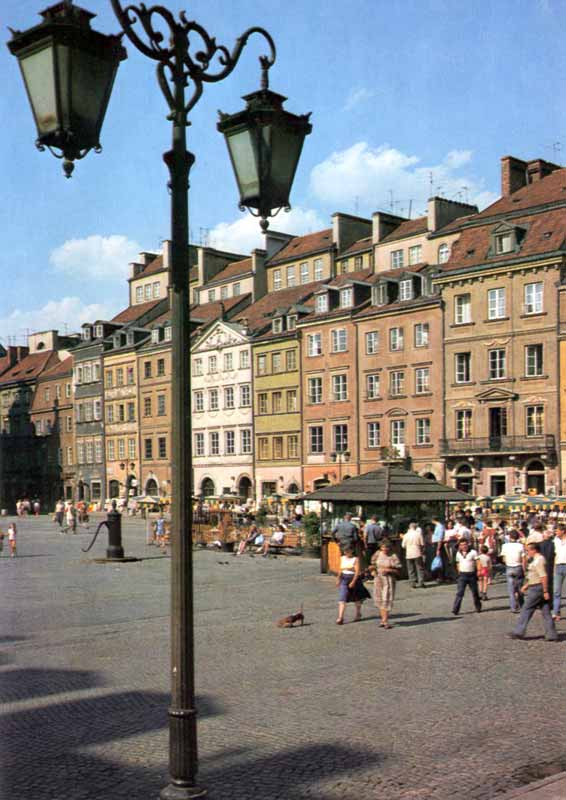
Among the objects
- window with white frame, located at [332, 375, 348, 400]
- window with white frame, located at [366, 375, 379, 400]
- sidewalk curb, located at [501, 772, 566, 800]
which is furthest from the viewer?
window with white frame, located at [332, 375, 348, 400]

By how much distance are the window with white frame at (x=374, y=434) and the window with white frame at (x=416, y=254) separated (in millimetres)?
9914

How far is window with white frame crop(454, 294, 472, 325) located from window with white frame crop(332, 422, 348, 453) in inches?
402

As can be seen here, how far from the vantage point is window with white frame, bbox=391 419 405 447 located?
5709cm

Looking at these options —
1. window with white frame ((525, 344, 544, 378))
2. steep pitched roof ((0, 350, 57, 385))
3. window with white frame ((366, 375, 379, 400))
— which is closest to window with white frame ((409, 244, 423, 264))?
window with white frame ((366, 375, 379, 400))

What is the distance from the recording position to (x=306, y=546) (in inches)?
1344

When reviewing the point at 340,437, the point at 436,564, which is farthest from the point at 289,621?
the point at 340,437

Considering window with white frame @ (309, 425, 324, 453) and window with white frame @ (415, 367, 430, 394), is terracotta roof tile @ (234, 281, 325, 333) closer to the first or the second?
window with white frame @ (309, 425, 324, 453)

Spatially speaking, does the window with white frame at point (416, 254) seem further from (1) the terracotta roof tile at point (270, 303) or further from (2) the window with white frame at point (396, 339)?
(1) the terracotta roof tile at point (270, 303)

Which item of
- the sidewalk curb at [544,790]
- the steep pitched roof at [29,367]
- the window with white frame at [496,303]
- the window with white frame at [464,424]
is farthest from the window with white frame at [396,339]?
the sidewalk curb at [544,790]

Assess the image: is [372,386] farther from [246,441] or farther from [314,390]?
[246,441]

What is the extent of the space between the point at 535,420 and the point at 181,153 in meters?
45.2

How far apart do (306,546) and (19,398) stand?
6512cm

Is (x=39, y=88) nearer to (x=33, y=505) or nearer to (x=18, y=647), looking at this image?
(x=18, y=647)

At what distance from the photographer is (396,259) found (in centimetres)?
6159
